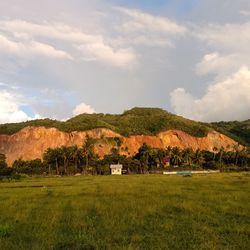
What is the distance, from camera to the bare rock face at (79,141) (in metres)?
166

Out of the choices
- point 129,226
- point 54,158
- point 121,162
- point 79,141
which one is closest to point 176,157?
point 121,162

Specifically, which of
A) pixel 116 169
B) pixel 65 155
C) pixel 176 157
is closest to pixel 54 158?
pixel 65 155

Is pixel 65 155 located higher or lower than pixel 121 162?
higher

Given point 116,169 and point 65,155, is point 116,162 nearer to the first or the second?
point 116,169

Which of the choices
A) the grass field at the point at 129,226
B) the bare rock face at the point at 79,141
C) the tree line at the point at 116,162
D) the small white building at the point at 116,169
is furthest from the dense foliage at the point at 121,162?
the grass field at the point at 129,226

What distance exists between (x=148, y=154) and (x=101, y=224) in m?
121

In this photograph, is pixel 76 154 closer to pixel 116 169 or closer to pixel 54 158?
pixel 54 158

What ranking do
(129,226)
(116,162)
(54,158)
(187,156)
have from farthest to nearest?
(116,162), (187,156), (54,158), (129,226)

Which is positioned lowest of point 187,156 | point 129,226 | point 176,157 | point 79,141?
point 129,226

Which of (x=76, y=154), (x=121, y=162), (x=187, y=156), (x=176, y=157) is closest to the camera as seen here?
(x=76, y=154)

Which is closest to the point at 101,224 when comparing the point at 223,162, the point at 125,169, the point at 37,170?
the point at 37,170

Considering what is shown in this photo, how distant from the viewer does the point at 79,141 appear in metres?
175

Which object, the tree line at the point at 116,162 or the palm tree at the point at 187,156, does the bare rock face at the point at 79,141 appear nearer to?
the tree line at the point at 116,162

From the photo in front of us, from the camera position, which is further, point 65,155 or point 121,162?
point 121,162
